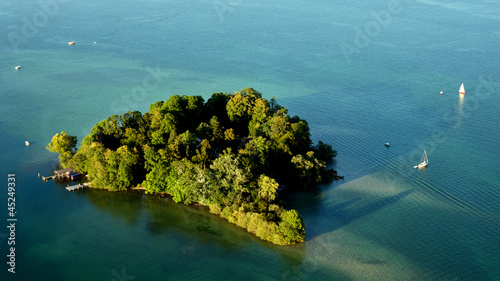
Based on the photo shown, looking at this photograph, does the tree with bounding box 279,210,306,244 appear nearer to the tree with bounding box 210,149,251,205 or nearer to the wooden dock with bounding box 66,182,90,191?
the tree with bounding box 210,149,251,205

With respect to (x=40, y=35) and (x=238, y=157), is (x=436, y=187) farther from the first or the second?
(x=40, y=35)

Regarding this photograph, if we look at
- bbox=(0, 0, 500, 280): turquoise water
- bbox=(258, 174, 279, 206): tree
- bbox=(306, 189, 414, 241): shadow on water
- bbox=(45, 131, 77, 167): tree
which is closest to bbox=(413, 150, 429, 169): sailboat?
bbox=(0, 0, 500, 280): turquoise water

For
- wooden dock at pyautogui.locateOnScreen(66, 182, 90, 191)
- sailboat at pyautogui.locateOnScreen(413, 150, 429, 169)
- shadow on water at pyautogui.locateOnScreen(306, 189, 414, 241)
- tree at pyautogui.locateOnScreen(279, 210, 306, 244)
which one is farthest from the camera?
sailboat at pyautogui.locateOnScreen(413, 150, 429, 169)

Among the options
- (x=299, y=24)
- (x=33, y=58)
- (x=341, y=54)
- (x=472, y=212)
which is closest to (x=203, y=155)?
(x=472, y=212)

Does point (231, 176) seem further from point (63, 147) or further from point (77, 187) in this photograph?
point (63, 147)

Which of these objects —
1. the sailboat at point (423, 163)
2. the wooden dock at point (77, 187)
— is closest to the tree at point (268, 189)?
the sailboat at point (423, 163)

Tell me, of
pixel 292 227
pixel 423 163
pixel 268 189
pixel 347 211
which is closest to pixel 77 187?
pixel 268 189
